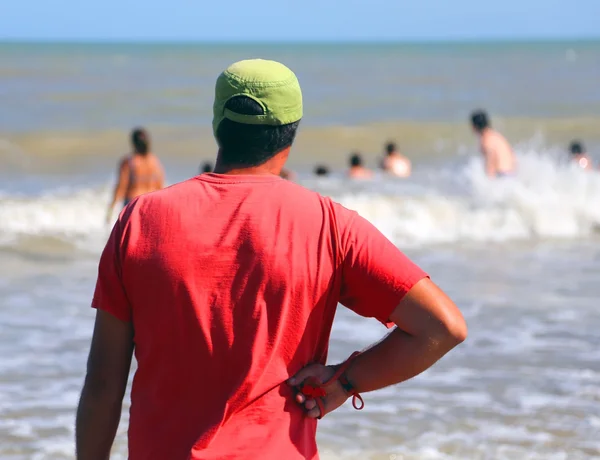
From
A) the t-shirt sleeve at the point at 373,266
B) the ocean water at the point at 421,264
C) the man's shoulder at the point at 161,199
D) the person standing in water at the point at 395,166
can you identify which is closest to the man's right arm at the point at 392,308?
the t-shirt sleeve at the point at 373,266

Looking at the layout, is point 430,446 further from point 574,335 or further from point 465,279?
point 465,279

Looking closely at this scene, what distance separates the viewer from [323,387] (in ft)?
6.29

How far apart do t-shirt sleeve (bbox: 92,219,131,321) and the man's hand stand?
0.37 metres

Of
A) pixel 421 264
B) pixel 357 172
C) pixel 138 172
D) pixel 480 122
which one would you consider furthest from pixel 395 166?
pixel 138 172

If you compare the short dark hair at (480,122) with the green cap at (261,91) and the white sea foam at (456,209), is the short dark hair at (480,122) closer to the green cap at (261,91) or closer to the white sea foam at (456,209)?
the white sea foam at (456,209)

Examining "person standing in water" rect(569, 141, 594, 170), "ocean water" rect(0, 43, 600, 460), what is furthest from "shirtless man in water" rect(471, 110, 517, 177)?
"person standing in water" rect(569, 141, 594, 170)

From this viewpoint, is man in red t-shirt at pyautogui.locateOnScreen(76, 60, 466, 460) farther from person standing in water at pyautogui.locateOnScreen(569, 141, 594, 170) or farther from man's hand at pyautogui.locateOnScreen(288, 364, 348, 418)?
person standing in water at pyautogui.locateOnScreen(569, 141, 594, 170)

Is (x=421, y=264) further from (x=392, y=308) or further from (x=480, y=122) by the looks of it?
(x=392, y=308)

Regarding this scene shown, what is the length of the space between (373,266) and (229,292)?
29cm

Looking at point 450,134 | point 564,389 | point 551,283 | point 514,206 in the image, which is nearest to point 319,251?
point 564,389

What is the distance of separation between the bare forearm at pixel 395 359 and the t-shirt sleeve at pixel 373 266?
0.35 ft

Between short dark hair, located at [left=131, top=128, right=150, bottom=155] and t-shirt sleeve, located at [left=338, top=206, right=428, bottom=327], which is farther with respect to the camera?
short dark hair, located at [left=131, top=128, right=150, bottom=155]

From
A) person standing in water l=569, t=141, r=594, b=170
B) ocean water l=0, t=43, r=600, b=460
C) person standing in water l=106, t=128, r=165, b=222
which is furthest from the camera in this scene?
person standing in water l=569, t=141, r=594, b=170

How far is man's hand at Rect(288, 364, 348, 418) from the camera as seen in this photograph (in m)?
1.89
